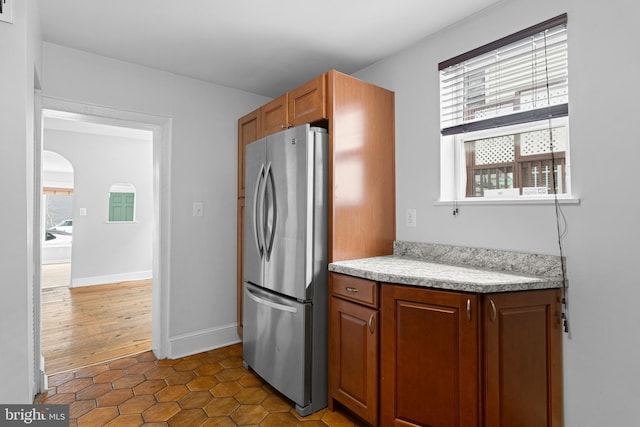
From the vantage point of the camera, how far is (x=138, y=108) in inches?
108

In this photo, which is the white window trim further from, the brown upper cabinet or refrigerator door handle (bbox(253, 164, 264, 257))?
refrigerator door handle (bbox(253, 164, 264, 257))

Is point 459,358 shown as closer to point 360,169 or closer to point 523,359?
point 523,359

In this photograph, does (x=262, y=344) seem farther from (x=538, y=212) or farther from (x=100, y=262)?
(x=100, y=262)

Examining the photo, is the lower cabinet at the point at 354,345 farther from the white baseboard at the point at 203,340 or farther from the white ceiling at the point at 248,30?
the white ceiling at the point at 248,30

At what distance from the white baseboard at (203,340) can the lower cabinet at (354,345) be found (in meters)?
1.44

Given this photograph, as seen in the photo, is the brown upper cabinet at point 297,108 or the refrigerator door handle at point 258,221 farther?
the refrigerator door handle at point 258,221

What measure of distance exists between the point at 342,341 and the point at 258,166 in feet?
4.50

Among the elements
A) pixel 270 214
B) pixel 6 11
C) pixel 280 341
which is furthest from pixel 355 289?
pixel 6 11

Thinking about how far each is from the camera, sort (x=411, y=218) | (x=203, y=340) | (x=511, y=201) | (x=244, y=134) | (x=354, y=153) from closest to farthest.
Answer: (x=511, y=201) < (x=354, y=153) < (x=411, y=218) < (x=203, y=340) < (x=244, y=134)

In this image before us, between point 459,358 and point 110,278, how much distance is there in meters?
5.90

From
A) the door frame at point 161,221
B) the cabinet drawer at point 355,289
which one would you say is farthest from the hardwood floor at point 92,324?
the cabinet drawer at point 355,289

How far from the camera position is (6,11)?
1431 mm

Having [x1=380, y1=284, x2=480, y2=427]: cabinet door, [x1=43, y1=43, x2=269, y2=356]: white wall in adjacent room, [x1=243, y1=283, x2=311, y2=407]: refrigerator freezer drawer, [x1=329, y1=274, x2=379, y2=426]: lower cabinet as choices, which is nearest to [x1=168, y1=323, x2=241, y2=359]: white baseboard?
[x1=43, y1=43, x2=269, y2=356]: white wall in adjacent room

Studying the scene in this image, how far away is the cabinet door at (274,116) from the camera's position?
100 inches
